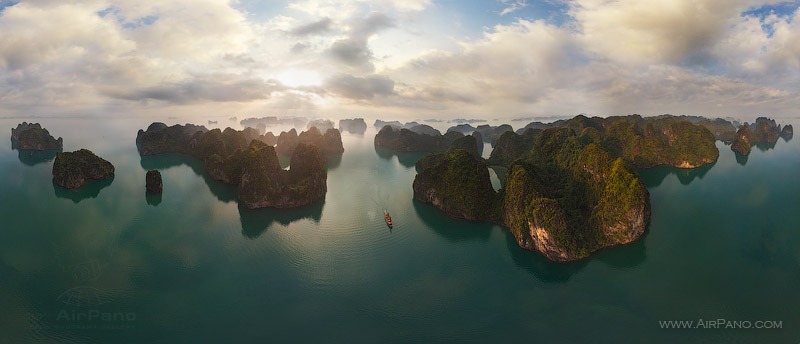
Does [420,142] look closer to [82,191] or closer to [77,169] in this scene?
[82,191]

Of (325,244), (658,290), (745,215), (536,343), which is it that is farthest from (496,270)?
(745,215)

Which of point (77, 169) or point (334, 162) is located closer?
point (77, 169)

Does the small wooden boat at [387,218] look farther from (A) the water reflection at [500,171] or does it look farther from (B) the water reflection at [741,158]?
(B) the water reflection at [741,158]

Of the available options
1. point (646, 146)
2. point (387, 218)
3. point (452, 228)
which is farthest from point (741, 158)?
point (387, 218)

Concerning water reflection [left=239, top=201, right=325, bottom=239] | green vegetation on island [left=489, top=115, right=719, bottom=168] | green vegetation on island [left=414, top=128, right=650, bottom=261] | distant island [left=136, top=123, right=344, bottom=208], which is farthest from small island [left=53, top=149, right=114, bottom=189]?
green vegetation on island [left=489, top=115, right=719, bottom=168]

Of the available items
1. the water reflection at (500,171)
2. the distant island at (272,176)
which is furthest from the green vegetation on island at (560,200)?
the distant island at (272,176)

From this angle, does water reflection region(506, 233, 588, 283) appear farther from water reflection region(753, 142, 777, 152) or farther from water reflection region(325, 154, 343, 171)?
water reflection region(753, 142, 777, 152)

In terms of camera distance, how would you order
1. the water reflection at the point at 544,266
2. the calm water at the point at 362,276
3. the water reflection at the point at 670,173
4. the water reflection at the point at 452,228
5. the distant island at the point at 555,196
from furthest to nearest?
the water reflection at the point at 670,173 → the water reflection at the point at 452,228 → the distant island at the point at 555,196 → the water reflection at the point at 544,266 → the calm water at the point at 362,276
